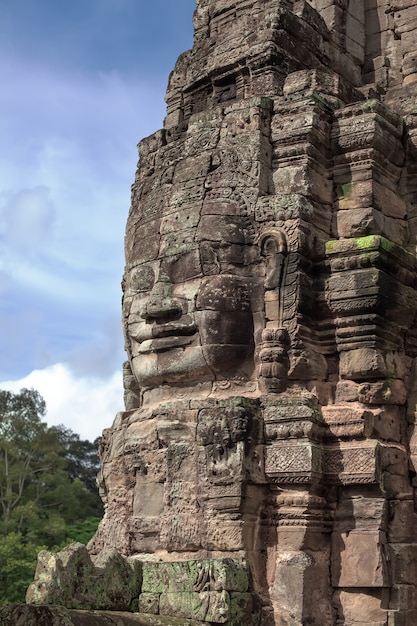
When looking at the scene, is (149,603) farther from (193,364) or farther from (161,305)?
(161,305)

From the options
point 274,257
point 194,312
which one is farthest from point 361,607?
point 274,257

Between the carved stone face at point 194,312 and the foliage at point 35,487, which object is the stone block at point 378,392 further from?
the foliage at point 35,487

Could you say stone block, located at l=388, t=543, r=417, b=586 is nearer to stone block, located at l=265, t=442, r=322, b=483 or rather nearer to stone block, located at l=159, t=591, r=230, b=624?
stone block, located at l=265, t=442, r=322, b=483

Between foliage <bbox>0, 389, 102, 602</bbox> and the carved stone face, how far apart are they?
64.6 ft

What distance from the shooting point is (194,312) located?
30.1 ft

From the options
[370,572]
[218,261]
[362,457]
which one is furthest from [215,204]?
[370,572]

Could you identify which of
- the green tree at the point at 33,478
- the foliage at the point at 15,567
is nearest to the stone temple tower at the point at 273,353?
the foliage at the point at 15,567

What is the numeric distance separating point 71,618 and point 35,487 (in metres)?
28.0

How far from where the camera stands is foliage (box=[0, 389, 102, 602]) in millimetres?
30391

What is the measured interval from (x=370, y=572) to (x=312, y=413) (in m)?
1.55

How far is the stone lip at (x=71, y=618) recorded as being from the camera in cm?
634

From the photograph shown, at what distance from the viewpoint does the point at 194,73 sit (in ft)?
36.3

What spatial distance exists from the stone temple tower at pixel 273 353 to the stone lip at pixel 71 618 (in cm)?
28

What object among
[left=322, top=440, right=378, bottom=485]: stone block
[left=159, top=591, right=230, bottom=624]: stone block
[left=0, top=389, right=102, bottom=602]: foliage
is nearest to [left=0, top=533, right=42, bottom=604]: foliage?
[left=0, top=389, right=102, bottom=602]: foliage
